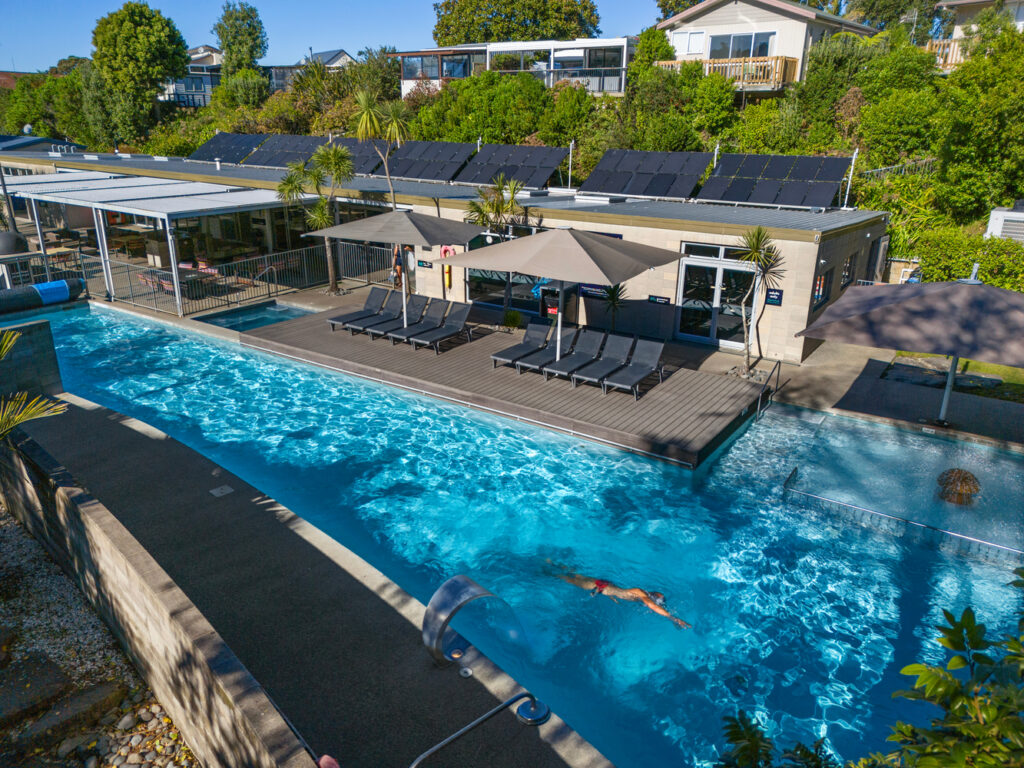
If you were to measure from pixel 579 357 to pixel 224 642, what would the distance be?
9.57 metres

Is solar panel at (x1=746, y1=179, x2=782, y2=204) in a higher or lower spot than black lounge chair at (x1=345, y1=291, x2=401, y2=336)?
higher

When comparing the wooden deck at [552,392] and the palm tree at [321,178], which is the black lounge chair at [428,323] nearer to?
the wooden deck at [552,392]

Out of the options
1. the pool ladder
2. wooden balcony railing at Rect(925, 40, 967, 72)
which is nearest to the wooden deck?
the pool ladder

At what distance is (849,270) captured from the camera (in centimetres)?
1802

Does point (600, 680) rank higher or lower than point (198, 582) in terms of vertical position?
lower

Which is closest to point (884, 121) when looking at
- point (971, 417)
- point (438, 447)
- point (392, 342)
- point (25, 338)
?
point (971, 417)

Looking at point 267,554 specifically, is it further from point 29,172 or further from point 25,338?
point 29,172

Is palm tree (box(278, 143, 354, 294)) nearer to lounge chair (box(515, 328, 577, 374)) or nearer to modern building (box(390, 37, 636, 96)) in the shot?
lounge chair (box(515, 328, 577, 374))

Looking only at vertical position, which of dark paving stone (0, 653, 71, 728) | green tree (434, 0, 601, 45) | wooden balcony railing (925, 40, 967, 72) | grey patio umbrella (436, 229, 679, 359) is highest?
green tree (434, 0, 601, 45)

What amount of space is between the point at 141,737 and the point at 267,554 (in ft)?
7.24

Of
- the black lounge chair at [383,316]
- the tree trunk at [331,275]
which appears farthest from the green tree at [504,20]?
the black lounge chair at [383,316]

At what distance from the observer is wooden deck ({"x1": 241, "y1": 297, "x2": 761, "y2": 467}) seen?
1132 cm

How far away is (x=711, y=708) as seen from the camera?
6512 mm

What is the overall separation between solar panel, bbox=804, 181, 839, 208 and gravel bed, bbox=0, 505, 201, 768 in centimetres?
1869
